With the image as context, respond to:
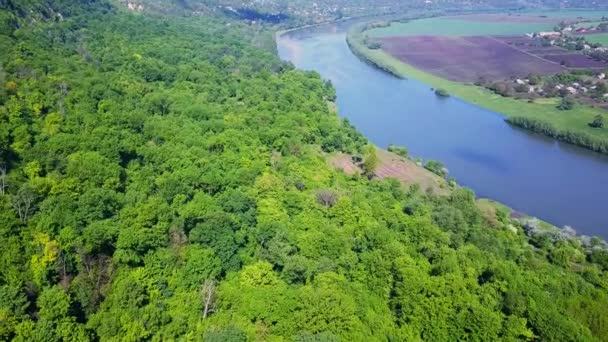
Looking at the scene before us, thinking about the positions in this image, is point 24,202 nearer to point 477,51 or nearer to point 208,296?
point 208,296

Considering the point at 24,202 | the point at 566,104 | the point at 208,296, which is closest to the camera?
the point at 208,296

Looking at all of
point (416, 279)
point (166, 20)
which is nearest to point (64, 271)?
point (416, 279)

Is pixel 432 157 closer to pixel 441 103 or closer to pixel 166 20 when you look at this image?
pixel 441 103

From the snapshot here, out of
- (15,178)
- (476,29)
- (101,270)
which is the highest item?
(15,178)

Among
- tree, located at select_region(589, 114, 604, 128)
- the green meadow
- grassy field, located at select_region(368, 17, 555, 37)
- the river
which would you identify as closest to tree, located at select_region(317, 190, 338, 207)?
the river

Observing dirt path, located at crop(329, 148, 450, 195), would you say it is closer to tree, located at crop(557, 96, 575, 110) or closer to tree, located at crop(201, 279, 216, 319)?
tree, located at crop(201, 279, 216, 319)

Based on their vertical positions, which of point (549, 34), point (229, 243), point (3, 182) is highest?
point (3, 182)

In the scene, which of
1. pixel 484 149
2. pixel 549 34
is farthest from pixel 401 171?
pixel 549 34
